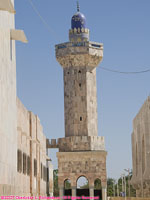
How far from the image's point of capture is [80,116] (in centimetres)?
4306

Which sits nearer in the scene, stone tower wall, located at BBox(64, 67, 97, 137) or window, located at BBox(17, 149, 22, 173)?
window, located at BBox(17, 149, 22, 173)

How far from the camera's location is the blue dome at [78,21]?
4531 centimetres

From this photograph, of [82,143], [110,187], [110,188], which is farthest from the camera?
[110,187]

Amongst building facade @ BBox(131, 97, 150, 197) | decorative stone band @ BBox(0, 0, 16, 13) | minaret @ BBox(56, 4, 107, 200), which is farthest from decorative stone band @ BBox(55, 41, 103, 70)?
decorative stone band @ BBox(0, 0, 16, 13)

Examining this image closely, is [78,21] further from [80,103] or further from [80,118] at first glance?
[80,118]

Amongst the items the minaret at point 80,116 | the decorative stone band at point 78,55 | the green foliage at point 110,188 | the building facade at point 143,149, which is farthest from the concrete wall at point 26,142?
the green foliage at point 110,188

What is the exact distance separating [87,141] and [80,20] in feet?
37.9

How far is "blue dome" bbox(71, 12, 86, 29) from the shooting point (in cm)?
4531

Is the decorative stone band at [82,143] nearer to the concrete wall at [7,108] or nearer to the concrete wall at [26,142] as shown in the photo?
the concrete wall at [26,142]

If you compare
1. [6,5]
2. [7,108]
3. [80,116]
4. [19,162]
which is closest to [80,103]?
[80,116]

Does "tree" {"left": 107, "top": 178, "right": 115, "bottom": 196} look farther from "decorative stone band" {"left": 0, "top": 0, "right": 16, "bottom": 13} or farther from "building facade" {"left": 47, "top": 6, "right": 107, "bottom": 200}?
"decorative stone band" {"left": 0, "top": 0, "right": 16, "bottom": 13}

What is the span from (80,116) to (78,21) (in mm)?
9206

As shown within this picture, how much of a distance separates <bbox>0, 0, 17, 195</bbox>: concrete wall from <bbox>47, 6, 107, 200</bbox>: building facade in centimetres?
2928

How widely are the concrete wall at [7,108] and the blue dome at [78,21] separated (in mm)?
32806
